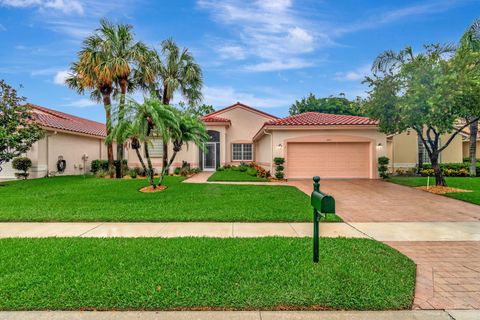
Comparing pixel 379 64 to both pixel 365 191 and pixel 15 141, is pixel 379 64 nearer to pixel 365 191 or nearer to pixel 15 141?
pixel 365 191

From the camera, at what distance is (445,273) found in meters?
4.14

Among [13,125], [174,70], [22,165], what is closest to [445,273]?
[13,125]

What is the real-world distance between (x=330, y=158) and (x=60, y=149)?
17974 millimetres

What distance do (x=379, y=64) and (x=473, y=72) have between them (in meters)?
3.75

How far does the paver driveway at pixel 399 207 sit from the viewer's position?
783 centimetres

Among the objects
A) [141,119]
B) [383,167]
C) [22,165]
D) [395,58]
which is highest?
[395,58]

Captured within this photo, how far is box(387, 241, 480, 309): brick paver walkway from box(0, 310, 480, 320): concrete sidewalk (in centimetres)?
18

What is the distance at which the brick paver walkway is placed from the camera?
11.1 ft

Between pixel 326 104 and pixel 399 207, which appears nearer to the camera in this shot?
pixel 399 207

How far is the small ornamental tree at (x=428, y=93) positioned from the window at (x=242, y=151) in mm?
12728

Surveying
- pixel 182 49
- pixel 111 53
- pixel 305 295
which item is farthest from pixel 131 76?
pixel 305 295

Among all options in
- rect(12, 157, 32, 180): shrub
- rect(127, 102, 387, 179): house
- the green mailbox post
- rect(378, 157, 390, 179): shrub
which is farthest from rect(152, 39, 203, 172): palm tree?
the green mailbox post

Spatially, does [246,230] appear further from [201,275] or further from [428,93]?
[428,93]

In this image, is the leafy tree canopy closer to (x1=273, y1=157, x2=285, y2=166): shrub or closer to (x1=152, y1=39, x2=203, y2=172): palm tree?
(x1=152, y1=39, x2=203, y2=172): palm tree
